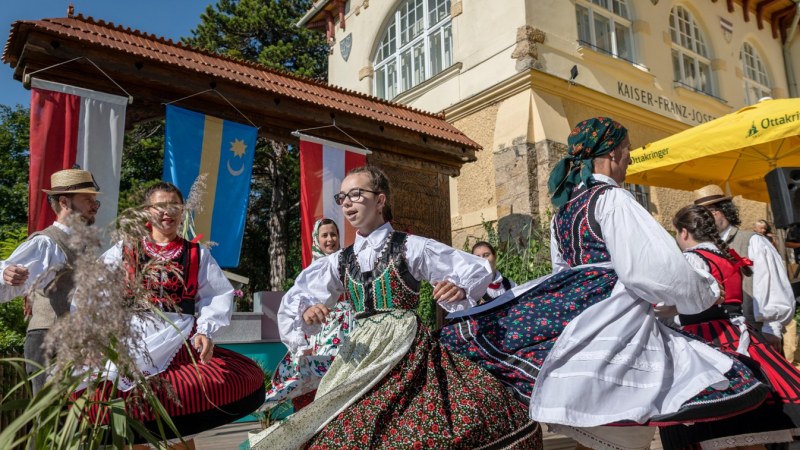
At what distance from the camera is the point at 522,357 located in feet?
7.50

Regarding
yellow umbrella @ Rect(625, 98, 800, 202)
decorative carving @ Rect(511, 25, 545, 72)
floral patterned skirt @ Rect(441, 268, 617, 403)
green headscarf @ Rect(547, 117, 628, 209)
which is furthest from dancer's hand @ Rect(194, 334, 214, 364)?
decorative carving @ Rect(511, 25, 545, 72)

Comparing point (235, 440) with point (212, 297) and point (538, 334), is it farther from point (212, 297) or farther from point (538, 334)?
point (538, 334)

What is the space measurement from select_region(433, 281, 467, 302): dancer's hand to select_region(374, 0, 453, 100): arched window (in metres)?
10.7

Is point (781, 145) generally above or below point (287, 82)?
below

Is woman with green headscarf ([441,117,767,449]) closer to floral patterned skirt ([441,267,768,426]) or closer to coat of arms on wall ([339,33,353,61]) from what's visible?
floral patterned skirt ([441,267,768,426])

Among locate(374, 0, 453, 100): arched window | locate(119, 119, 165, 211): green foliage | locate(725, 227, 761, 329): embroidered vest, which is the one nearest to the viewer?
locate(725, 227, 761, 329): embroidered vest

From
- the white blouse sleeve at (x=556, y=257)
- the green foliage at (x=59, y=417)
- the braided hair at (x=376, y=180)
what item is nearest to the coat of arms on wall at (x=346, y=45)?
the braided hair at (x=376, y=180)

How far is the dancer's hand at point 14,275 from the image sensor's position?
8.42 ft

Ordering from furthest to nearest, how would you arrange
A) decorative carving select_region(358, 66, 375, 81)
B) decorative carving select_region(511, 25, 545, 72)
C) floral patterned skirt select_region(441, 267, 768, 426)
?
decorative carving select_region(358, 66, 375, 81) < decorative carving select_region(511, 25, 545, 72) < floral patterned skirt select_region(441, 267, 768, 426)

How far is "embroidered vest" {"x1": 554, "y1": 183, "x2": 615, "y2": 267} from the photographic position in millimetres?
2371

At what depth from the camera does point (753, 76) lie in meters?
15.5

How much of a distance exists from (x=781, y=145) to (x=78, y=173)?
682 centimetres

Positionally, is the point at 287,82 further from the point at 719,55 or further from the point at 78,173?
the point at 719,55

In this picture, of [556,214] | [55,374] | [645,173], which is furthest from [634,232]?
[645,173]
